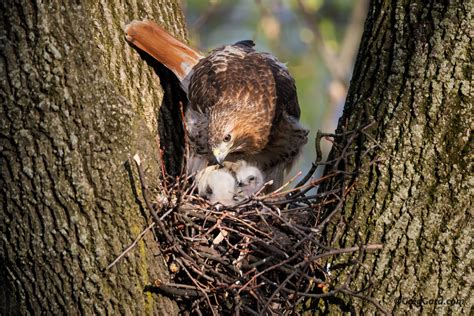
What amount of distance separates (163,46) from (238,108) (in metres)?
0.70

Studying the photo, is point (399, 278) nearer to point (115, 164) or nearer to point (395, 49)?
point (395, 49)

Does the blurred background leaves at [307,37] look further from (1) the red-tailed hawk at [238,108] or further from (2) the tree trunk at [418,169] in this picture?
(2) the tree trunk at [418,169]

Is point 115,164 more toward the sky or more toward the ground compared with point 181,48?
more toward the ground

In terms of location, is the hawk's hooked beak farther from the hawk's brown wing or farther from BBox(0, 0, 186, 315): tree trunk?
BBox(0, 0, 186, 315): tree trunk

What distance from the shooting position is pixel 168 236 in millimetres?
3377

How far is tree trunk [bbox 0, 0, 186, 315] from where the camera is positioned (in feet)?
10.1

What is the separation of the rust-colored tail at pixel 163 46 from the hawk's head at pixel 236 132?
365mm

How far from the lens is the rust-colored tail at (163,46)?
4348 mm

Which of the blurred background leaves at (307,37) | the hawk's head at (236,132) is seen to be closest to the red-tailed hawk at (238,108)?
the hawk's head at (236,132)

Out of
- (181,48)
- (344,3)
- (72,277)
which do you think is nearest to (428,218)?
(72,277)

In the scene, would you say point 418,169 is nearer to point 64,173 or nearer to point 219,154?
point 64,173

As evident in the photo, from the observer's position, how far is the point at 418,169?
3.18 m

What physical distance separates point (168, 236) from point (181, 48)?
67.7 inches

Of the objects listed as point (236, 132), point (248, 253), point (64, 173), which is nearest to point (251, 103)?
point (236, 132)
